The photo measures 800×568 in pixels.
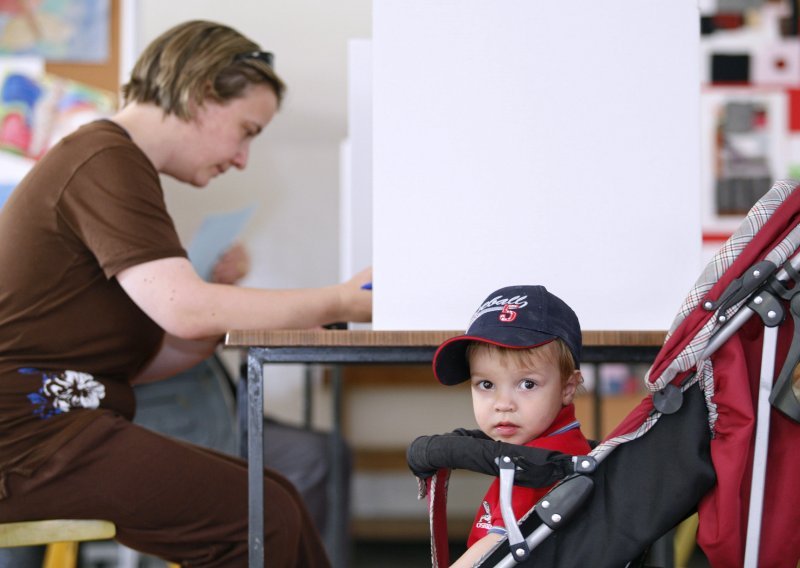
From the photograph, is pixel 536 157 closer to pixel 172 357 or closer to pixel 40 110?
pixel 172 357

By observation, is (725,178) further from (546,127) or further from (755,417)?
(755,417)

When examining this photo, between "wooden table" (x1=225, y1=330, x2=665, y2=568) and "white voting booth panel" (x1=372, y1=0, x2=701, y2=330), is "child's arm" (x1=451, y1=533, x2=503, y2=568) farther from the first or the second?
"white voting booth panel" (x1=372, y1=0, x2=701, y2=330)

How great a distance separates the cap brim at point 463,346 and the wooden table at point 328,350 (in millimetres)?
28

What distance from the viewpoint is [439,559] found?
131 centimetres

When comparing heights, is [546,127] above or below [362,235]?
above

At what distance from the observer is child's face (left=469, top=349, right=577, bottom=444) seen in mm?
1275

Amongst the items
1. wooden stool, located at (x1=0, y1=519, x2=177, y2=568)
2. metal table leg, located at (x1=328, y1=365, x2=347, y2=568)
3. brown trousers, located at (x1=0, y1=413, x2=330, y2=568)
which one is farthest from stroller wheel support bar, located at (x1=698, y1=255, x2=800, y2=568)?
metal table leg, located at (x1=328, y1=365, x2=347, y2=568)

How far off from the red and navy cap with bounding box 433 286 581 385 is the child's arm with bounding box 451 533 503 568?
21cm

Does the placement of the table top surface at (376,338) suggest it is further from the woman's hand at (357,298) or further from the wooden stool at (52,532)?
the wooden stool at (52,532)

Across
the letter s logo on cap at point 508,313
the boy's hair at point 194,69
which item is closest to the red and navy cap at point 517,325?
the letter s logo on cap at point 508,313

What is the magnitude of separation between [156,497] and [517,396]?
0.55 m

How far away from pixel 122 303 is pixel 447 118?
0.57 m

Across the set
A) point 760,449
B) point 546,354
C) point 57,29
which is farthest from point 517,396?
point 57,29

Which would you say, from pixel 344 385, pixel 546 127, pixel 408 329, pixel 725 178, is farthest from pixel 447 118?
pixel 725 178
